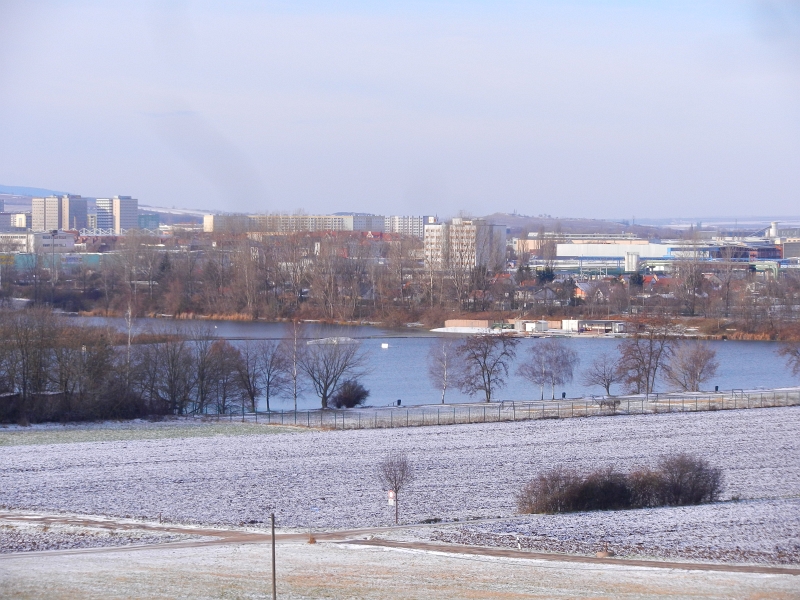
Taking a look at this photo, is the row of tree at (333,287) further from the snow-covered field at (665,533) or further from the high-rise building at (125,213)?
the high-rise building at (125,213)

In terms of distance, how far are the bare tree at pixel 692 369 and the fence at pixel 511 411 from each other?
4.02ft

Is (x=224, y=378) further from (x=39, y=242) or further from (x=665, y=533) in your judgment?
(x=39, y=242)

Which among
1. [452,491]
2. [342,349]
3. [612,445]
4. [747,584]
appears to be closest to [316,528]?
[452,491]

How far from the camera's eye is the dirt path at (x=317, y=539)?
4.42 metres

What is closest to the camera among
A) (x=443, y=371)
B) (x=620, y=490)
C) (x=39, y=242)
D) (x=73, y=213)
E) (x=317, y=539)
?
(x=317, y=539)

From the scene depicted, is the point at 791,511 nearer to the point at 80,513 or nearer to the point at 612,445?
the point at 612,445

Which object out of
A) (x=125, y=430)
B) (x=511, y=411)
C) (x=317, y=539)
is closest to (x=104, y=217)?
(x=125, y=430)

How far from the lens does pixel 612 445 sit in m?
8.46

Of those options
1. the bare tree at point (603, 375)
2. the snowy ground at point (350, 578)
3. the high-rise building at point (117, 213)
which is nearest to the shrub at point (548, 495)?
the snowy ground at point (350, 578)

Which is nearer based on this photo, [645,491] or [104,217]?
[645,491]

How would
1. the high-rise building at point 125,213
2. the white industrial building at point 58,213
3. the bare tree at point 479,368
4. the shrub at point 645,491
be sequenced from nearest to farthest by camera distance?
the shrub at point 645,491
the bare tree at point 479,368
the white industrial building at point 58,213
the high-rise building at point 125,213

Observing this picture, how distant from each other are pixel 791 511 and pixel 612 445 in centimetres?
291

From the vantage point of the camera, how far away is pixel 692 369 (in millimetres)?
13531

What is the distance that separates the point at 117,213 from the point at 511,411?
2661 inches
